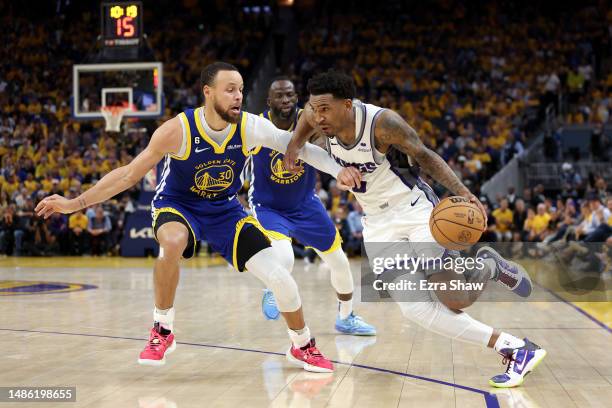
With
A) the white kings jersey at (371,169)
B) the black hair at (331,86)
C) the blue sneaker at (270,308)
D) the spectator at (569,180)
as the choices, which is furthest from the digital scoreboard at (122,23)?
the black hair at (331,86)

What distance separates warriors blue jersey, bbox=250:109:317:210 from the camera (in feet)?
23.2

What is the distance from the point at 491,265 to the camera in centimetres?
518

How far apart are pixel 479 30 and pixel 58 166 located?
12658 mm

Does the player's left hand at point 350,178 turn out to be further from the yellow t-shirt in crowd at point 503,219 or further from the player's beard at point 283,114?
the yellow t-shirt in crowd at point 503,219

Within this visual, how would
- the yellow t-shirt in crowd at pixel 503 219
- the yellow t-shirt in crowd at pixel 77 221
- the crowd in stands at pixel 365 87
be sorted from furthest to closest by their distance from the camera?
the crowd in stands at pixel 365 87 < the yellow t-shirt in crowd at pixel 77 221 < the yellow t-shirt in crowd at pixel 503 219

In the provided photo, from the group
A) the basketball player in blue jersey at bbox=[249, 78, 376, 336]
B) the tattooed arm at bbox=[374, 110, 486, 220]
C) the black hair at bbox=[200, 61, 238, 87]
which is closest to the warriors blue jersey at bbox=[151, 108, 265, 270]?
the black hair at bbox=[200, 61, 238, 87]

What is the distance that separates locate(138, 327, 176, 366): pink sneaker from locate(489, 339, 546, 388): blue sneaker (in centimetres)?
203

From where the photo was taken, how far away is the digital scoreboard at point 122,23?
616 inches

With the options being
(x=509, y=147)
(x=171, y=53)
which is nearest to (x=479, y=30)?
(x=509, y=147)

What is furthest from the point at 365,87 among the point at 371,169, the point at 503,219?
the point at 371,169

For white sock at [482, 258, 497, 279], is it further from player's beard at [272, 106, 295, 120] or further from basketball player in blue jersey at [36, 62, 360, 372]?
player's beard at [272, 106, 295, 120]

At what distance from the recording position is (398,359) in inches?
229

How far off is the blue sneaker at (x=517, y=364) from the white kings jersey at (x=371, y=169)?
1.04 metres

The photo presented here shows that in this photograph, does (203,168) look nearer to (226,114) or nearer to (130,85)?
(226,114)
